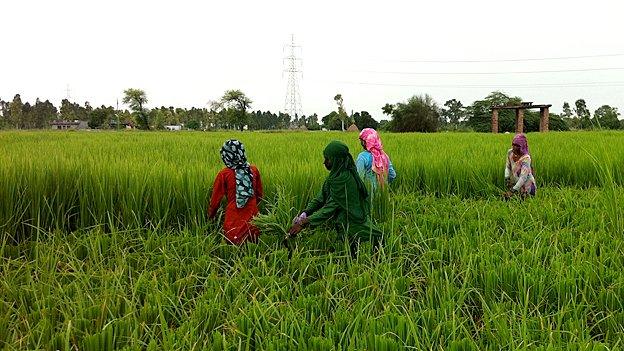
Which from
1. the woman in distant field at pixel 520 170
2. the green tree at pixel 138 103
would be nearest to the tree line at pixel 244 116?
the green tree at pixel 138 103

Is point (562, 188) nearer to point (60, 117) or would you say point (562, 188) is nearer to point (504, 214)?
point (504, 214)

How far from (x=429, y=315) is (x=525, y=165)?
3112 mm

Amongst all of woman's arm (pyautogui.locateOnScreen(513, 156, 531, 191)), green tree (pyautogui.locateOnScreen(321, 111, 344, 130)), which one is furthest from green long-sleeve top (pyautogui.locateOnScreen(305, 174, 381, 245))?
green tree (pyautogui.locateOnScreen(321, 111, 344, 130))

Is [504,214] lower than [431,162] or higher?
lower

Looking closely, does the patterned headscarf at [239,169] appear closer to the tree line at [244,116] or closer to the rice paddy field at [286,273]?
the rice paddy field at [286,273]

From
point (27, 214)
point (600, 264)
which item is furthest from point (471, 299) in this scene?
point (27, 214)

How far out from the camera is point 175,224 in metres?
3.48

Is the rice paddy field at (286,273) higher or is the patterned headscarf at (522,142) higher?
the patterned headscarf at (522,142)

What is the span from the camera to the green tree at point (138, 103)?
52200mm

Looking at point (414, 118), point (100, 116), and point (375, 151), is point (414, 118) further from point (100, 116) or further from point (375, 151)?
point (100, 116)

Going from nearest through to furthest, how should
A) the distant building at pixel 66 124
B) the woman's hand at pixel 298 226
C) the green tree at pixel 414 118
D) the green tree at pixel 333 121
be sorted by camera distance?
1. the woman's hand at pixel 298 226
2. the green tree at pixel 414 118
3. the green tree at pixel 333 121
4. the distant building at pixel 66 124

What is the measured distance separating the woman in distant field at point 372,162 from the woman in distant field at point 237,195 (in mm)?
1220

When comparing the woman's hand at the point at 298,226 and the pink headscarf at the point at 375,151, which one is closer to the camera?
the woman's hand at the point at 298,226

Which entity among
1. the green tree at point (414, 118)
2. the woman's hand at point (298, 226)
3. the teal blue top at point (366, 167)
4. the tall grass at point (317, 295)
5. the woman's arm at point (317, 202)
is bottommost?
the tall grass at point (317, 295)
